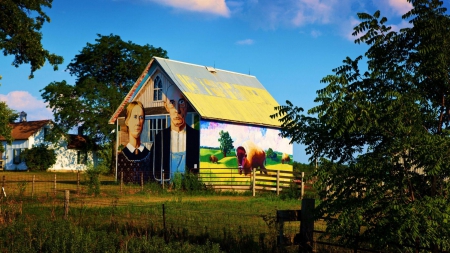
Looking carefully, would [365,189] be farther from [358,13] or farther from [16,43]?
[16,43]

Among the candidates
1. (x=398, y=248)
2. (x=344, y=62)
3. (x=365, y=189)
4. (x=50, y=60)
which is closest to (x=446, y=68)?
(x=344, y=62)

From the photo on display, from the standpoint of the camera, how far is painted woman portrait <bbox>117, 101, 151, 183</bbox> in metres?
40.5

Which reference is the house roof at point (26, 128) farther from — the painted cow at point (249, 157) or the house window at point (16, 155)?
the painted cow at point (249, 157)

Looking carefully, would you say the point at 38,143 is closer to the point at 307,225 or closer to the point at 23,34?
the point at 23,34

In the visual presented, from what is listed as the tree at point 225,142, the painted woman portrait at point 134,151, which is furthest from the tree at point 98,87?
the tree at point 225,142

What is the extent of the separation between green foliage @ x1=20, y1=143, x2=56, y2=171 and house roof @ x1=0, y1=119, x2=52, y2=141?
8.04 feet

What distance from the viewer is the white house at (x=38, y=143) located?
6981cm

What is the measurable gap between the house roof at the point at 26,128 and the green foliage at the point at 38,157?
245 cm

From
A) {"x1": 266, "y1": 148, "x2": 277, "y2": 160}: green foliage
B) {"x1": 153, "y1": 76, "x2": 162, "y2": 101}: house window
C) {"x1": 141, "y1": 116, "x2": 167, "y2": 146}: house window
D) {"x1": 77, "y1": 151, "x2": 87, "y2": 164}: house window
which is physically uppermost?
{"x1": 153, "y1": 76, "x2": 162, "y2": 101}: house window

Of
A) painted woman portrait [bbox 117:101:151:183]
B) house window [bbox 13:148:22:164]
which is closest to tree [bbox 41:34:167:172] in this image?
A: house window [bbox 13:148:22:164]

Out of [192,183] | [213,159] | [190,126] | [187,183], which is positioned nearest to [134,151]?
[190,126]

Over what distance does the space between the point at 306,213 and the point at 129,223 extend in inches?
239

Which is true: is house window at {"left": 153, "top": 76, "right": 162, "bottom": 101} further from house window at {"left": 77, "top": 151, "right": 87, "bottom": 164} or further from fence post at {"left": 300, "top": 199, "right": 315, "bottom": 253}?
house window at {"left": 77, "top": 151, "right": 87, "bottom": 164}

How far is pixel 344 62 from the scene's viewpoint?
10.1 m
